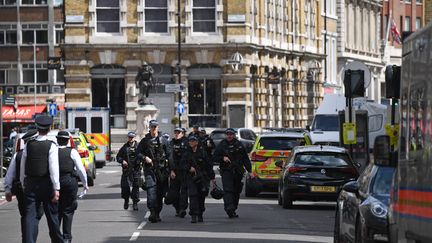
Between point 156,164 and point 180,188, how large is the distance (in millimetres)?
913

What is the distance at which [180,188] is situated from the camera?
91.4ft

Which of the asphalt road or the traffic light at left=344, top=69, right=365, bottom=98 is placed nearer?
the asphalt road

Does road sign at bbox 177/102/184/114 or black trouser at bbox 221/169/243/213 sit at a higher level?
road sign at bbox 177/102/184/114

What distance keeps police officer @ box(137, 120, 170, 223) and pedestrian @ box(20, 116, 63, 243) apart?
27.3ft

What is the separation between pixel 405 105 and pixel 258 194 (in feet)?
75.8

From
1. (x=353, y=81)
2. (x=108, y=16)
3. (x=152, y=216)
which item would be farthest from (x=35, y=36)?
(x=152, y=216)

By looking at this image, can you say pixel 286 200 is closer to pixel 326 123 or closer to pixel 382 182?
pixel 382 182

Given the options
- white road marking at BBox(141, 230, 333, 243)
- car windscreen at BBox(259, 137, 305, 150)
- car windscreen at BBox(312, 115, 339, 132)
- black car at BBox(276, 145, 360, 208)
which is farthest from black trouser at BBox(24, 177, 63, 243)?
car windscreen at BBox(312, 115, 339, 132)

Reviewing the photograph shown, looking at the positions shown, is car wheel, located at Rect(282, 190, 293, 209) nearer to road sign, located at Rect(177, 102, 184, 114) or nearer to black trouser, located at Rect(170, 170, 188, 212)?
black trouser, located at Rect(170, 170, 188, 212)

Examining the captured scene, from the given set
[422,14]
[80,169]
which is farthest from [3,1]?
[80,169]

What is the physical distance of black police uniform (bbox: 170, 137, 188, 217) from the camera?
27367 millimetres

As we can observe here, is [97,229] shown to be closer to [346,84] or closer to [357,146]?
[346,84]

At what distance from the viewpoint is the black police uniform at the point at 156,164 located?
27.1m

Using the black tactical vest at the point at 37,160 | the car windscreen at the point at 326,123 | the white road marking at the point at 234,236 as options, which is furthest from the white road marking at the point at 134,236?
the car windscreen at the point at 326,123
